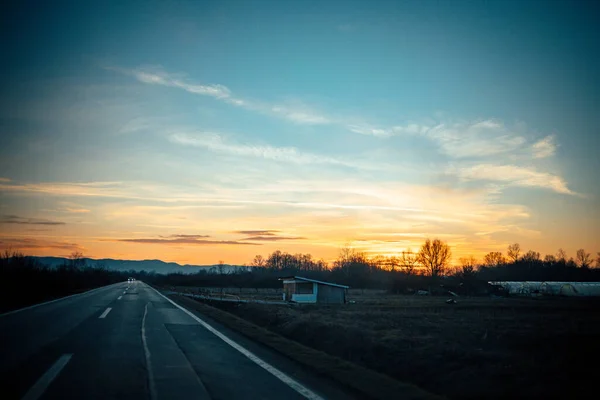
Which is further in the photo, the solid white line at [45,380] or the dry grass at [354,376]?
the dry grass at [354,376]

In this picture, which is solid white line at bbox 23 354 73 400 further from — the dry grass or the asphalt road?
the dry grass

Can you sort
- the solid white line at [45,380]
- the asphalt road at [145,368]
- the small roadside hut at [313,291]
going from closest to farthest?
1. the solid white line at [45,380]
2. the asphalt road at [145,368]
3. the small roadside hut at [313,291]

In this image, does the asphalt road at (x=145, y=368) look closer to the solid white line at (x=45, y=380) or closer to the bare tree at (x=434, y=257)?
the solid white line at (x=45, y=380)

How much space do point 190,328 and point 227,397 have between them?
9.73 m

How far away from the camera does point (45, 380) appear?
7.00 meters

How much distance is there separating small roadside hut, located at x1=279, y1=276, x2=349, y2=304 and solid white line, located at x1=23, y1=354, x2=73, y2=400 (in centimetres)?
4330

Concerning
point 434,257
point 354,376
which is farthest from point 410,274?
point 354,376

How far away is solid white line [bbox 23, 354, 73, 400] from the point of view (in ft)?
19.9

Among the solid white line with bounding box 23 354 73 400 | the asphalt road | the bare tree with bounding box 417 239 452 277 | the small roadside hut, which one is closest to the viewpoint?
the solid white line with bounding box 23 354 73 400

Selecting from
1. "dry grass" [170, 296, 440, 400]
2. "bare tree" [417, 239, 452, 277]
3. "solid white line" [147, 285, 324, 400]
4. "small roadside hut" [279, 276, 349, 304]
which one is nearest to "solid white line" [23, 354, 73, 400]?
"solid white line" [147, 285, 324, 400]

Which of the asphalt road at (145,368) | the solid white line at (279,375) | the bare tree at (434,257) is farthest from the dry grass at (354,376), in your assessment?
the bare tree at (434,257)

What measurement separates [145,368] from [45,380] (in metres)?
1.81

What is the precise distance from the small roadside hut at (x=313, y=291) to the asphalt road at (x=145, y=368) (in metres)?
38.4

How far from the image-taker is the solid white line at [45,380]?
6.08 m
